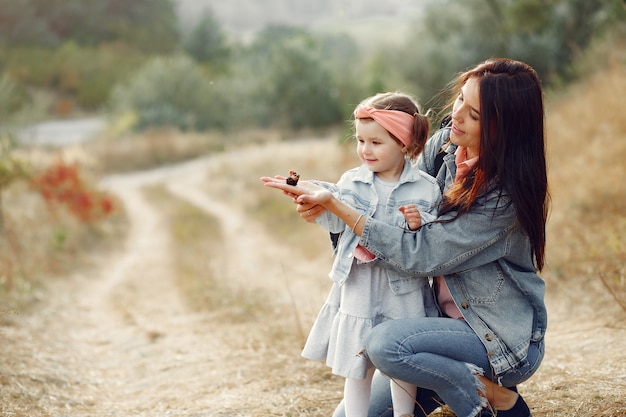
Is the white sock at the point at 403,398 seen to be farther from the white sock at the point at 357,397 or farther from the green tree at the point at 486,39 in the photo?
the green tree at the point at 486,39

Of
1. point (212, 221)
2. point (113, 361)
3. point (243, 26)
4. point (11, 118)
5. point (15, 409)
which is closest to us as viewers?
point (15, 409)

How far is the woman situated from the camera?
2.66m

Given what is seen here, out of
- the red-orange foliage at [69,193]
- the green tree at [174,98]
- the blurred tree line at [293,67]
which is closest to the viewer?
the red-orange foliage at [69,193]

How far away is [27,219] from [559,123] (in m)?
8.34

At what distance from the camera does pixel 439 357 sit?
2736mm

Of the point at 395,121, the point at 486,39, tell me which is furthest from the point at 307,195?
the point at 486,39

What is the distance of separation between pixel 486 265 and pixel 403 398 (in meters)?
0.67

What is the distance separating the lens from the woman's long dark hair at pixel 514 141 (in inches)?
104

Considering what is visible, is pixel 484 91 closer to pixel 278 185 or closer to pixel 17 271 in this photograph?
pixel 278 185

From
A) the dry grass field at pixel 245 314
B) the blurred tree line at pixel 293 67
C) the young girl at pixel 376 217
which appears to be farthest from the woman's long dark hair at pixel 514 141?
the blurred tree line at pixel 293 67

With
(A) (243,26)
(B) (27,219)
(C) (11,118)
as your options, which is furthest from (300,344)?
(A) (243,26)

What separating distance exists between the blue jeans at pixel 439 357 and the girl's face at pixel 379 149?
63 cm

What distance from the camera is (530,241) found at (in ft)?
9.07

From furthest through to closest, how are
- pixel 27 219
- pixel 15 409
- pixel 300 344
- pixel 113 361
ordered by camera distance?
1. pixel 27 219
2. pixel 113 361
3. pixel 300 344
4. pixel 15 409
